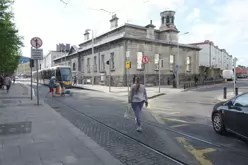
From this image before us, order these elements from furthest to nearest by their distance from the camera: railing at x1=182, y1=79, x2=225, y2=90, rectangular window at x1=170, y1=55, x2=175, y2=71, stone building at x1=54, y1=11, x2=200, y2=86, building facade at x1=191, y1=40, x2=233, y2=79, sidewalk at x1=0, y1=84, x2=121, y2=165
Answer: building facade at x1=191, y1=40, x2=233, y2=79 → rectangular window at x1=170, y1=55, x2=175, y2=71 → stone building at x1=54, y1=11, x2=200, y2=86 → railing at x1=182, y1=79, x2=225, y2=90 → sidewalk at x1=0, y1=84, x2=121, y2=165

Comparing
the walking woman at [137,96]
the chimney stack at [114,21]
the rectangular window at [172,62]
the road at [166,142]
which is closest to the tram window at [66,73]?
the chimney stack at [114,21]

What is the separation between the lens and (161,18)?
44000mm

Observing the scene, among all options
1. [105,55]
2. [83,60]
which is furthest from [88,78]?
[105,55]

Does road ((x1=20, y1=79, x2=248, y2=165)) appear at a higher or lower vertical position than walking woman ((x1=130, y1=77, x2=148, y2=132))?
lower

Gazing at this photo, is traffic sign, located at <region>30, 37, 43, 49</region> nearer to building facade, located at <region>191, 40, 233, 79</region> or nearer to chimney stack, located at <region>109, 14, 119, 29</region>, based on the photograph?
chimney stack, located at <region>109, 14, 119, 29</region>

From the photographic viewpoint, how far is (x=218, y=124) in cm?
604

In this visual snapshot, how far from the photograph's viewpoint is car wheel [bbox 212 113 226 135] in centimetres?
584

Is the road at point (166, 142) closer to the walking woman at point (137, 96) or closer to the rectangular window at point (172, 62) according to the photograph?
the walking woman at point (137, 96)

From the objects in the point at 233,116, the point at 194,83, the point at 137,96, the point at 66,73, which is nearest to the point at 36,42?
the point at 137,96

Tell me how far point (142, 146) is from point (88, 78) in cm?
3741

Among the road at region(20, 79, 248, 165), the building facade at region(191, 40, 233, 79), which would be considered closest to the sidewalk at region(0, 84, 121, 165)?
the road at region(20, 79, 248, 165)

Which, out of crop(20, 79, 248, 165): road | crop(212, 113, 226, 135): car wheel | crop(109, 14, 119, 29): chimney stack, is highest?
crop(109, 14, 119, 29): chimney stack

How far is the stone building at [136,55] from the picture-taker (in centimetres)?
3077

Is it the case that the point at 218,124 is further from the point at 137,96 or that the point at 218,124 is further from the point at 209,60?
the point at 209,60
